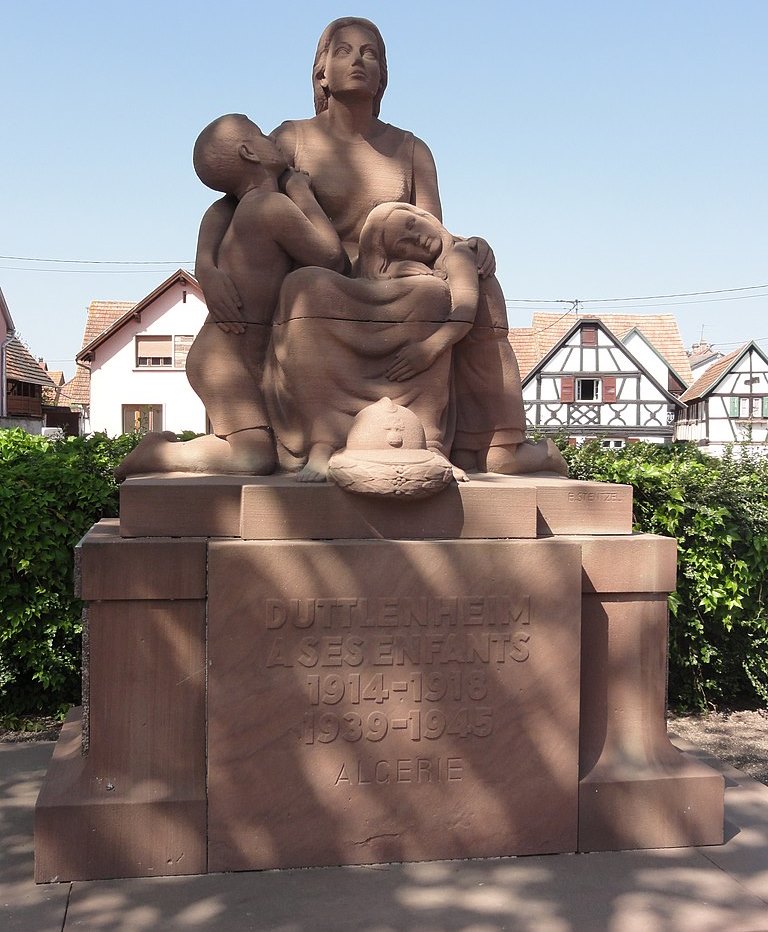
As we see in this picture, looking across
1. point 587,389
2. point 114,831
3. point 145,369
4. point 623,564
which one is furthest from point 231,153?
point 587,389

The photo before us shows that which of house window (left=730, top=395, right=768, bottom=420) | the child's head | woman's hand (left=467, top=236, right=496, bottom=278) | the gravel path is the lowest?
the gravel path

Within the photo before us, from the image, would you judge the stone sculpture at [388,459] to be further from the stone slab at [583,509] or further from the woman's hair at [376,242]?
the woman's hair at [376,242]

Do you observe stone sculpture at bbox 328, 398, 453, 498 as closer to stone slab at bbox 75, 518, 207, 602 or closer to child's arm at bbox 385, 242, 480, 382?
child's arm at bbox 385, 242, 480, 382

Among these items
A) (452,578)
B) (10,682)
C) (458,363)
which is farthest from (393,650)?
(10,682)

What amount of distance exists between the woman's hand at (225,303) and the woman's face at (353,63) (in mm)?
1107

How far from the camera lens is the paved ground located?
3119mm

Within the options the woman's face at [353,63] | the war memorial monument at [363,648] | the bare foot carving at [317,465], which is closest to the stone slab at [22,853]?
the war memorial monument at [363,648]

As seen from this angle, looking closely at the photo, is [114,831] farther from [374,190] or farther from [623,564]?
[374,190]

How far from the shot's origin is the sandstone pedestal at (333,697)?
3494 millimetres

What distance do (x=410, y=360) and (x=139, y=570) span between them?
140 cm

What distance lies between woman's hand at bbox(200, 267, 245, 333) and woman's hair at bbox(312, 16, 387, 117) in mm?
1144

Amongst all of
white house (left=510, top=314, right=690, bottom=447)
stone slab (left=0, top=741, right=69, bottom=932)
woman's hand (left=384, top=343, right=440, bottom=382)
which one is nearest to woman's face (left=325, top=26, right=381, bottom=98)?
woman's hand (left=384, top=343, right=440, bottom=382)

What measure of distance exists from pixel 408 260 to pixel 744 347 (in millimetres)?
35443

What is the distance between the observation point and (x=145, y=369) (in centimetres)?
3262
